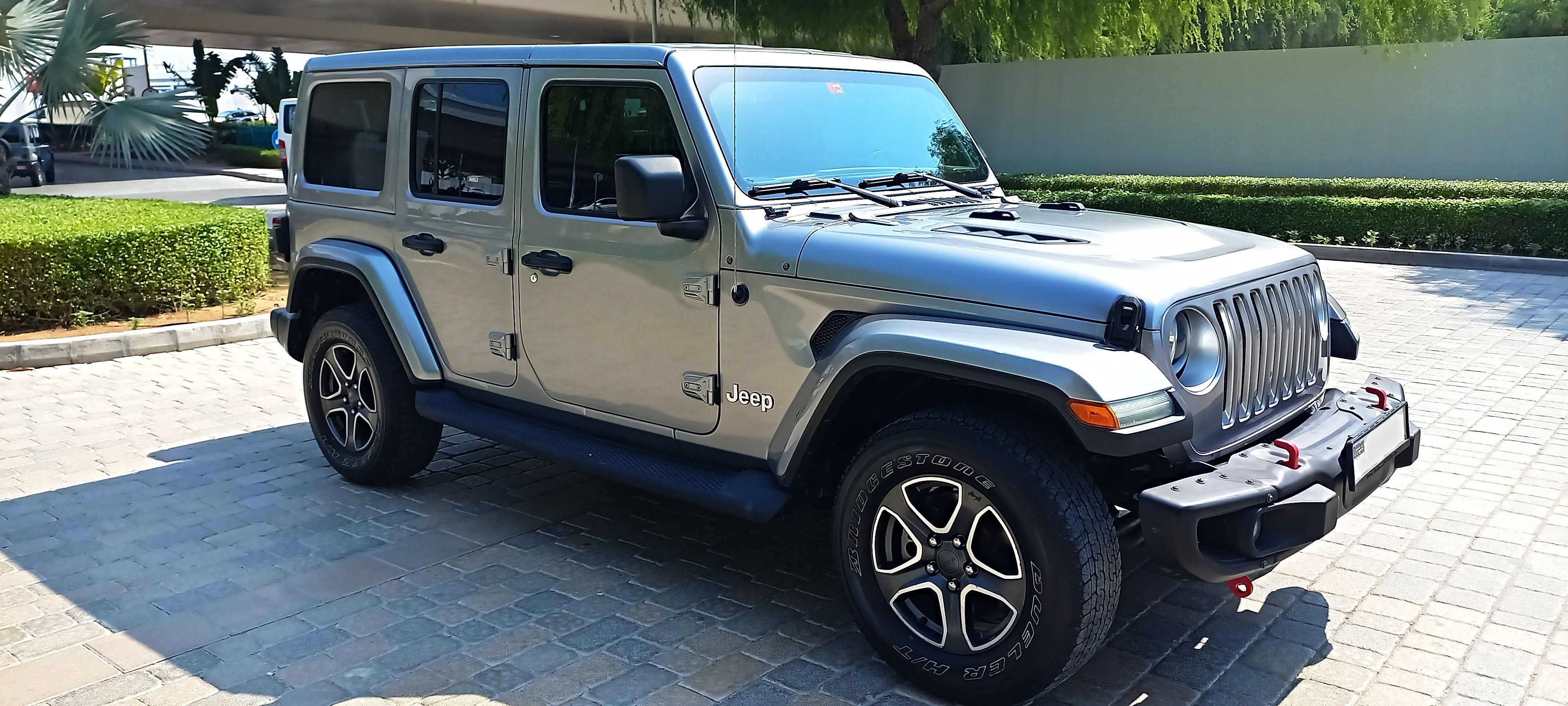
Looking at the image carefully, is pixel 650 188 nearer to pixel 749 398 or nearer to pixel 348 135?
pixel 749 398

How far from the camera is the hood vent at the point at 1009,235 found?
12.9 feet

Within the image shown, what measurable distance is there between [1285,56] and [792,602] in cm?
2020

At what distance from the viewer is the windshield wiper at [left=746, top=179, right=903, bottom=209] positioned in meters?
4.25

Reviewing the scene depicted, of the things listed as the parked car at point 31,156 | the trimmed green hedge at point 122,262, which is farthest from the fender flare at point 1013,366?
the parked car at point 31,156

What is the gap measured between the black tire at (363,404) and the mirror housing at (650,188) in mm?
2094

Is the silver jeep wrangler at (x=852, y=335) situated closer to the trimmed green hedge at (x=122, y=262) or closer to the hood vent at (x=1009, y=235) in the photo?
the hood vent at (x=1009, y=235)

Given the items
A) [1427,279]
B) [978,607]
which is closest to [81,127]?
[978,607]

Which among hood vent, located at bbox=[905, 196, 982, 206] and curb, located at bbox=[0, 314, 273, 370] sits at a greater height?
hood vent, located at bbox=[905, 196, 982, 206]

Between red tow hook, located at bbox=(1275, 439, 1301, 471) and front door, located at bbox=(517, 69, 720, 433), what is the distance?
1.90m

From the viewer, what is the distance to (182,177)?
3136 cm

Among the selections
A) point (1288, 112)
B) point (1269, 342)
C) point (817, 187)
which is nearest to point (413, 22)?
point (1288, 112)

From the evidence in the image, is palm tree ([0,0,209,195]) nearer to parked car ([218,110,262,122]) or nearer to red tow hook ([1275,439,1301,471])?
red tow hook ([1275,439,1301,471])

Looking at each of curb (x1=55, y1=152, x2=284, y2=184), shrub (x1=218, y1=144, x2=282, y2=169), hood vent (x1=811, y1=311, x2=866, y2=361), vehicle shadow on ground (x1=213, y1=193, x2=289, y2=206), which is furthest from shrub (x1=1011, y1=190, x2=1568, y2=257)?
shrub (x1=218, y1=144, x2=282, y2=169)

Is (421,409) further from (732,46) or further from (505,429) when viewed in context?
(732,46)
